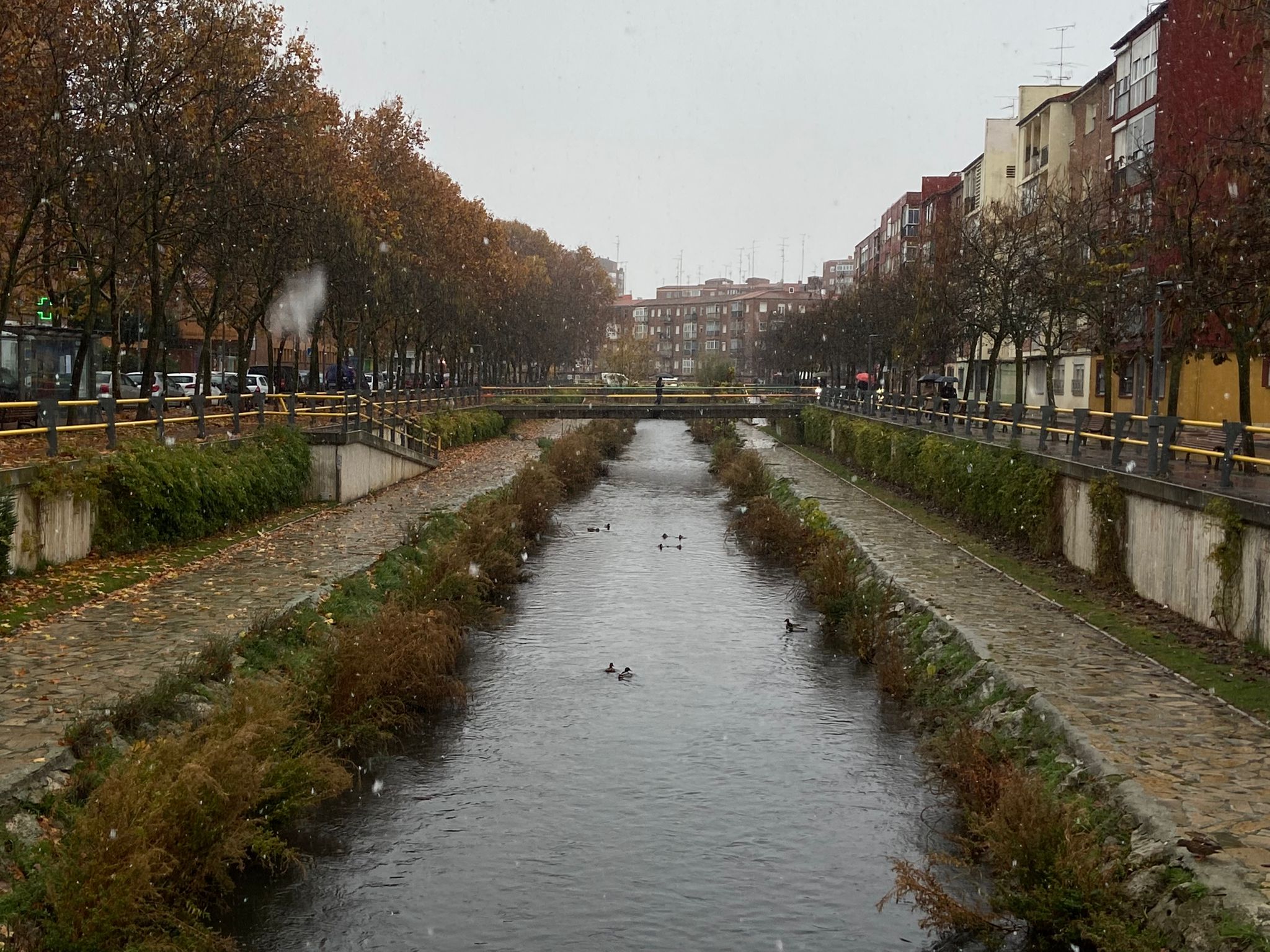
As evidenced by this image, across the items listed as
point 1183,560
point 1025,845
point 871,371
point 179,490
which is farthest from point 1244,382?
point 871,371

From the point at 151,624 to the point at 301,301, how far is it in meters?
34.6

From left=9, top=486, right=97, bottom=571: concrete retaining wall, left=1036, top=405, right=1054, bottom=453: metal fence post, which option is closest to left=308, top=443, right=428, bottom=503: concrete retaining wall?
left=9, top=486, right=97, bottom=571: concrete retaining wall

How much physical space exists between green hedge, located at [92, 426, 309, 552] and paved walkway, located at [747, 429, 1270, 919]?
11864 millimetres

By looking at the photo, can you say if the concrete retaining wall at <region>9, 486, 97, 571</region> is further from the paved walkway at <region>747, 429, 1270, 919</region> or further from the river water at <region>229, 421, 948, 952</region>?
the paved walkway at <region>747, 429, 1270, 919</region>

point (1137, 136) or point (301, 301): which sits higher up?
point (1137, 136)

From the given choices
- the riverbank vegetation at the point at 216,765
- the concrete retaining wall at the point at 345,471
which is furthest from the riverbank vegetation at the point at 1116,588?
the concrete retaining wall at the point at 345,471

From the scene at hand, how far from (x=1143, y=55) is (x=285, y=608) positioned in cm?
4387

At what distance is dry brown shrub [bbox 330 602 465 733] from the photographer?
47.2 ft

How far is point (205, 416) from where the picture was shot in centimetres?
2534

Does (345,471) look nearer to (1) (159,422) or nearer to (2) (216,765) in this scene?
(1) (159,422)

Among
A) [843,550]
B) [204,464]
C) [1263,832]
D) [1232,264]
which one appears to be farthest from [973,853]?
[204,464]

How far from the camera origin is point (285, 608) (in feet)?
53.9

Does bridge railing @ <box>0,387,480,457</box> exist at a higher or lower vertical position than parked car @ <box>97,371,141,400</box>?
lower

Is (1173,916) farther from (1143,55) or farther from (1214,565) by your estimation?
(1143,55)
